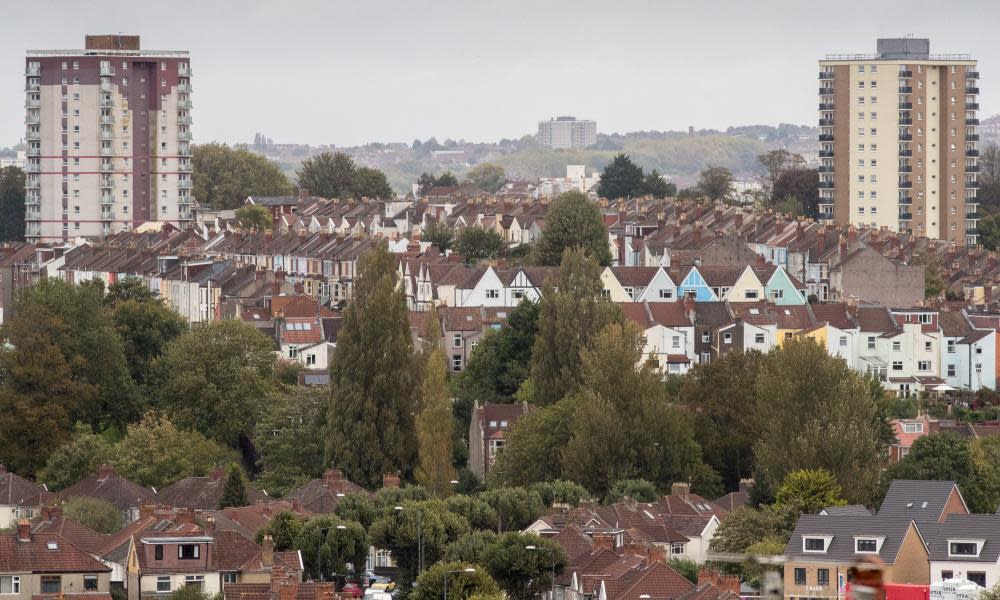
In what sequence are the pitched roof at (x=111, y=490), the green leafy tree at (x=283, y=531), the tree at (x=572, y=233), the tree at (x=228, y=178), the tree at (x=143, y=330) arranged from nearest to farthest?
1. the green leafy tree at (x=283, y=531)
2. the pitched roof at (x=111, y=490)
3. the tree at (x=143, y=330)
4. the tree at (x=572, y=233)
5. the tree at (x=228, y=178)

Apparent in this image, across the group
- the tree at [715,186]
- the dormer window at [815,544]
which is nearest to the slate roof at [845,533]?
the dormer window at [815,544]

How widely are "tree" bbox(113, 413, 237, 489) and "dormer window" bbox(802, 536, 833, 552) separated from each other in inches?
870

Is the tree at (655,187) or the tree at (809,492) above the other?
the tree at (655,187)

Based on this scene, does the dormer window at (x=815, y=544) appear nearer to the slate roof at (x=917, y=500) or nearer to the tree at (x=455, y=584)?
the slate roof at (x=917, y=500)

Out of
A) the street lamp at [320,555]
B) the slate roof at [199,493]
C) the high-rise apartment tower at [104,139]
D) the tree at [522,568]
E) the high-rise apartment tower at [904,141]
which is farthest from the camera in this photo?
the high-rise apartment tower at [104,139]

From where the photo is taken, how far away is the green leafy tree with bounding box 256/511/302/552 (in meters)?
51.1

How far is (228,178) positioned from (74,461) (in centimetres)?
9793

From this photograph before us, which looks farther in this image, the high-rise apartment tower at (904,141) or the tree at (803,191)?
the tree at (803,191)

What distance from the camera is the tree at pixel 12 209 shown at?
5822 inches

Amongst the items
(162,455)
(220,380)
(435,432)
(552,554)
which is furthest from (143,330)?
(552,554)

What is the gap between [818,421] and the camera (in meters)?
61.2

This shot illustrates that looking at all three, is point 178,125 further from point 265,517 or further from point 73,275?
point 265,517

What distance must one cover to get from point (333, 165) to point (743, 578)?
116 metres

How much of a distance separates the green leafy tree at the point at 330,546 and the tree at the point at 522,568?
3.48 metres
